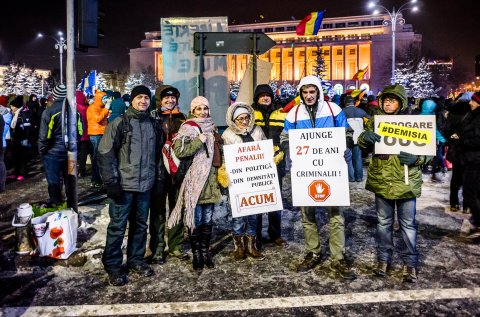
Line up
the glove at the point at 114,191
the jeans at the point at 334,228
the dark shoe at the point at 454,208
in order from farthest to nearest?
the dark shoe at the point at 454,208, the jeans at the point at 334,228, the glove at the point at 114,191

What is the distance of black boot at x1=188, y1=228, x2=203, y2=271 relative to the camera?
4.71 metres

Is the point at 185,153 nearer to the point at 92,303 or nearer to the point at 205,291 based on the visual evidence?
the point at 205,291

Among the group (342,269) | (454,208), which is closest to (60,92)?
(342,269)

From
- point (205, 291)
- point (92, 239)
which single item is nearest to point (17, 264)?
point (92, 239)

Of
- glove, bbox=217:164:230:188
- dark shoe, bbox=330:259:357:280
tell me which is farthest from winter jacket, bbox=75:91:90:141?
dark shoe, bbox=330:259:357:280

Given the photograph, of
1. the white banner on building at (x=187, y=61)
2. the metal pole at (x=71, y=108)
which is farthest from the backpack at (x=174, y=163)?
the white banner on building at (x=187, y=61)

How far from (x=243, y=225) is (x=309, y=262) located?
3.06 ft

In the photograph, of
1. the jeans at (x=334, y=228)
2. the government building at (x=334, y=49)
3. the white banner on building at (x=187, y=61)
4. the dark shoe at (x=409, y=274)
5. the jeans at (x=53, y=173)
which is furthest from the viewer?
the government building at (x=334, y=49)

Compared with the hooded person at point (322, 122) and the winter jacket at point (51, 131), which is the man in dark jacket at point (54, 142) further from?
the hooded person at point (322, 122)

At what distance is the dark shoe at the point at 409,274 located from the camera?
429 cm

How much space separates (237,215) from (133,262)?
132cm

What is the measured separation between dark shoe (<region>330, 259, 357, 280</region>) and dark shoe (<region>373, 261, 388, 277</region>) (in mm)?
243

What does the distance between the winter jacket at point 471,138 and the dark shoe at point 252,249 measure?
3436 mm

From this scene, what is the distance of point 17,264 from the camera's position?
16.0ft
